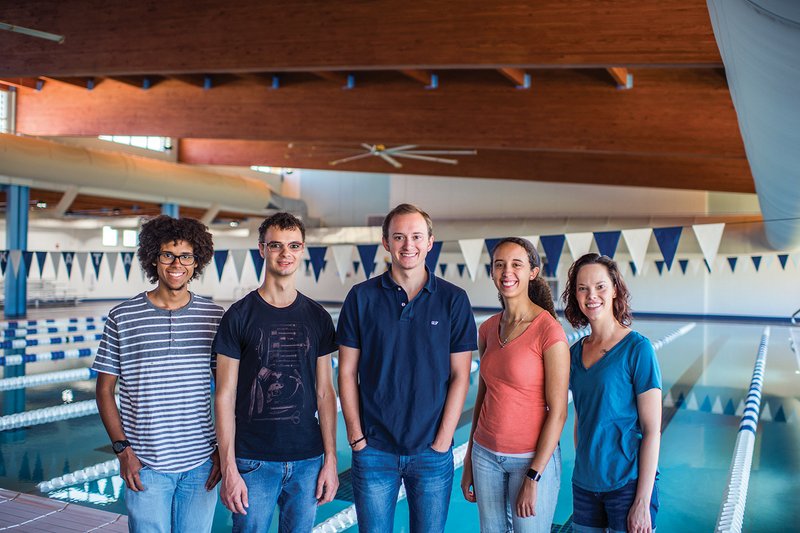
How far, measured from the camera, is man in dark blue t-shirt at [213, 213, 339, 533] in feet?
6.22

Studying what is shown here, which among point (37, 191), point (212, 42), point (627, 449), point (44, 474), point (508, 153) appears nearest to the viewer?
point (627, 449)

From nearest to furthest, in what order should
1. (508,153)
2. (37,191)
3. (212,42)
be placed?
(212,42)
(508,153)
(37,191)

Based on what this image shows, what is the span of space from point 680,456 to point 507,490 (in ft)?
11.5

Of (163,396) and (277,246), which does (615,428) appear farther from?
(163,396)

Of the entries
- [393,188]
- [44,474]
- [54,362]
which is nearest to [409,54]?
[44,474]

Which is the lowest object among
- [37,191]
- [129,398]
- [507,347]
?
[129,398]

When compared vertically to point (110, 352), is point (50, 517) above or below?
below

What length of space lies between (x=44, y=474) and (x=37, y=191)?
12.7 metres

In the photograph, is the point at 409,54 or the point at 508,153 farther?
the point at 508,153

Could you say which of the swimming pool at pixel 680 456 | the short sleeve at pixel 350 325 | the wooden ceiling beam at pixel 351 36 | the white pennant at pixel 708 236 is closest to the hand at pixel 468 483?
the short sleeve at pixel 350 325

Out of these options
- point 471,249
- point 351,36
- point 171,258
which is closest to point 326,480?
point 171,258

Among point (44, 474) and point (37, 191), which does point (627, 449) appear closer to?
point (44, 474)

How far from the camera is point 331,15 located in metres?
6.61

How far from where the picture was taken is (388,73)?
8.88 metres
